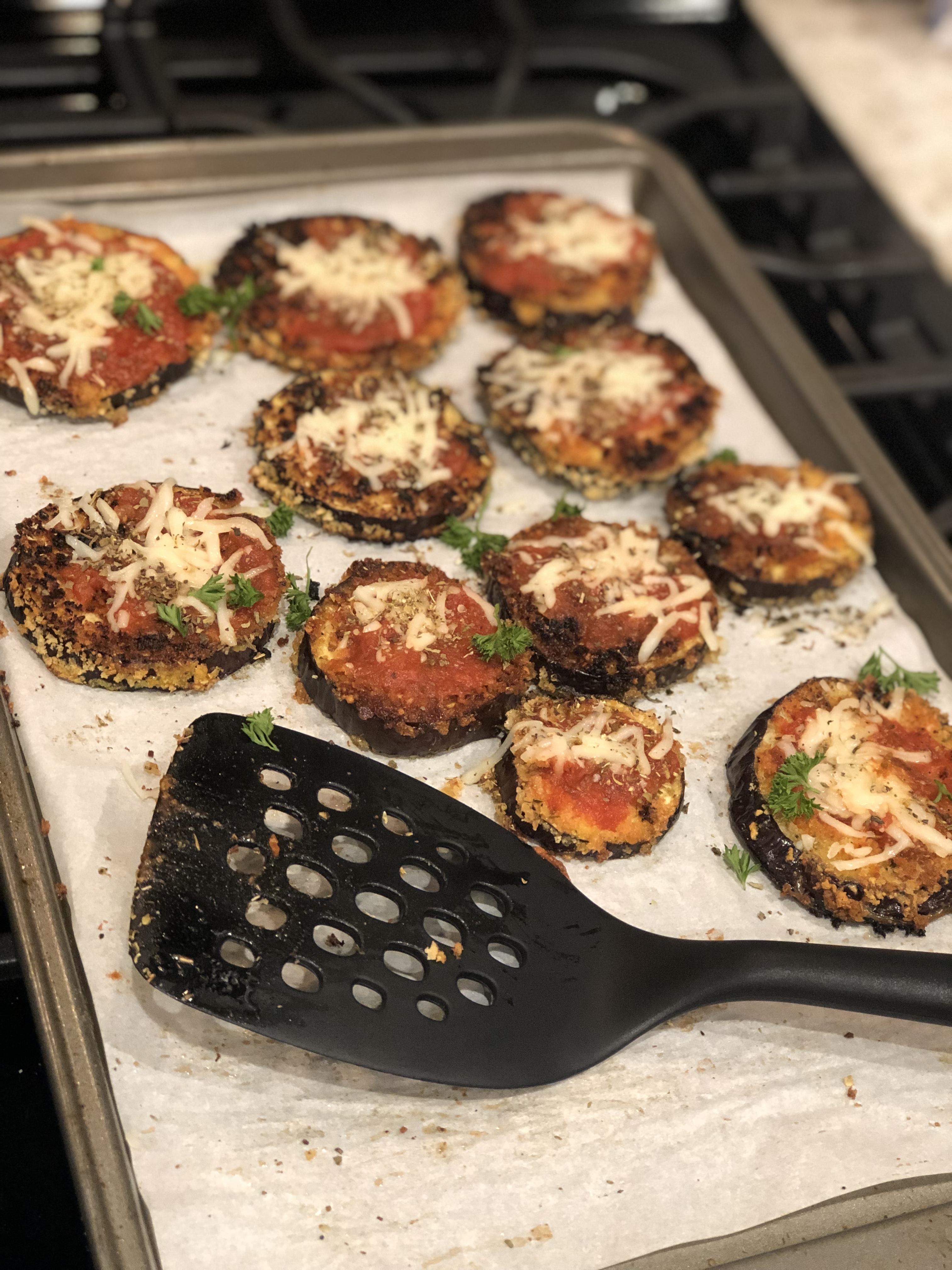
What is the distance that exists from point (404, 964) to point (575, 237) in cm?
250

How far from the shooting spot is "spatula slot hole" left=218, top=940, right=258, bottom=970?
7.84ft

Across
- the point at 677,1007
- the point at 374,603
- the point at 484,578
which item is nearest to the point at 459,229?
the point at 484,578

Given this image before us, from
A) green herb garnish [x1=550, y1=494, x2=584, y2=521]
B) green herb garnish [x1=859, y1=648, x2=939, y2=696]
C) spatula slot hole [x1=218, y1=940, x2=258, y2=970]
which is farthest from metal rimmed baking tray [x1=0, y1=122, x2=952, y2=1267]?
green herb garnish [x1=550, y1=494, x2=584, y2=521]

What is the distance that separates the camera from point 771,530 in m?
3.46

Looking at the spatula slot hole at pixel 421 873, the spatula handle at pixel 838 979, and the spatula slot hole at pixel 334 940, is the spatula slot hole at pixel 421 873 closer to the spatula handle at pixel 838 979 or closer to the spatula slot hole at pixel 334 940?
the spatula slot hole at pixel 334 940

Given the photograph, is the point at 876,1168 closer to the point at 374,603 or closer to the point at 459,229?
the point at 374,603

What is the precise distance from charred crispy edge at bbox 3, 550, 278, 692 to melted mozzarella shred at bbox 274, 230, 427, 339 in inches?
48.1

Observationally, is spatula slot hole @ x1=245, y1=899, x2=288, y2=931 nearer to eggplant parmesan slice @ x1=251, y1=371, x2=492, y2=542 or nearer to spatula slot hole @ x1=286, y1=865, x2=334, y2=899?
spatula slot hole @ x1=286, y1=865, x2=334, y2=899

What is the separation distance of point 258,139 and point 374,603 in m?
2.01

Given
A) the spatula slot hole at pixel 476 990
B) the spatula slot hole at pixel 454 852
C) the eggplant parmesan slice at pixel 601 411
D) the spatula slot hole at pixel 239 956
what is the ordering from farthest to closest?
the eggplant parmesan slice at pixel 601 411, the spatula slot hole at pixel 454 852, the spatula slot hole at pixel 476 990, the spatula slot hole at pixel 239 956

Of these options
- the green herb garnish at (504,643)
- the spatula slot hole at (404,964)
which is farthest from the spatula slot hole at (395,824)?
the green herb garnish at (504,643)

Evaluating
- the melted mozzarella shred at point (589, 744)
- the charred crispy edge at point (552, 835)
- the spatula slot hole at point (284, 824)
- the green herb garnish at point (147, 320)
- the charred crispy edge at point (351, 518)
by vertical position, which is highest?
the green herb garnish at point (147, 320)

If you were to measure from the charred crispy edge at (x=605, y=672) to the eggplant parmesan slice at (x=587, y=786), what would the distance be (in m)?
0.18

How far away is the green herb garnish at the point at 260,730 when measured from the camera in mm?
2633
